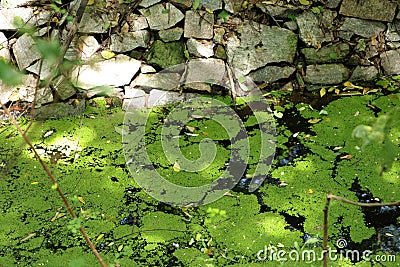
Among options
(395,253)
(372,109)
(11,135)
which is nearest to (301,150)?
(372,109)

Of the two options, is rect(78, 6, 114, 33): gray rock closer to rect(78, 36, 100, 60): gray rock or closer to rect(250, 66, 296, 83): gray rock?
rect(78, 36, 100, 60): gray rock

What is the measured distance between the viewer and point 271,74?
3.80m

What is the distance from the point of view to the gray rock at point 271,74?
379 cm

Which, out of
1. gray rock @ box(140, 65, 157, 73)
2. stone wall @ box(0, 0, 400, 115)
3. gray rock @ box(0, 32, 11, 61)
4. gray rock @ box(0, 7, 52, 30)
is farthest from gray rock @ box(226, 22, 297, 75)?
gray rock @ box(0, 32, 11, 61)

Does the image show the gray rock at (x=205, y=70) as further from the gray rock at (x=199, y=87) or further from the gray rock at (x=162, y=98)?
the gray rock at (x=162, y=98)

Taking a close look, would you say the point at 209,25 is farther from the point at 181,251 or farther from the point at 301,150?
the point at 181,251

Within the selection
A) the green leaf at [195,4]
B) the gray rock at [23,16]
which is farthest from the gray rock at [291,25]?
the gray rock at [23,16]

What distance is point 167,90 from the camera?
3.76 m

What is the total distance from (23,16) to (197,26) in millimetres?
1261

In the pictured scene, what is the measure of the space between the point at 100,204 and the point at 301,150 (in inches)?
51.1

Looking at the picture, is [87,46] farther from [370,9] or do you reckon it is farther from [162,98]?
[370,9]

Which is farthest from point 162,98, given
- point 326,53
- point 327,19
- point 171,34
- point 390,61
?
point 390,61

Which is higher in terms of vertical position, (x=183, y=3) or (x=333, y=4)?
(x=333, y=4)

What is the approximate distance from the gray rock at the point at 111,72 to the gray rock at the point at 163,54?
11cm
